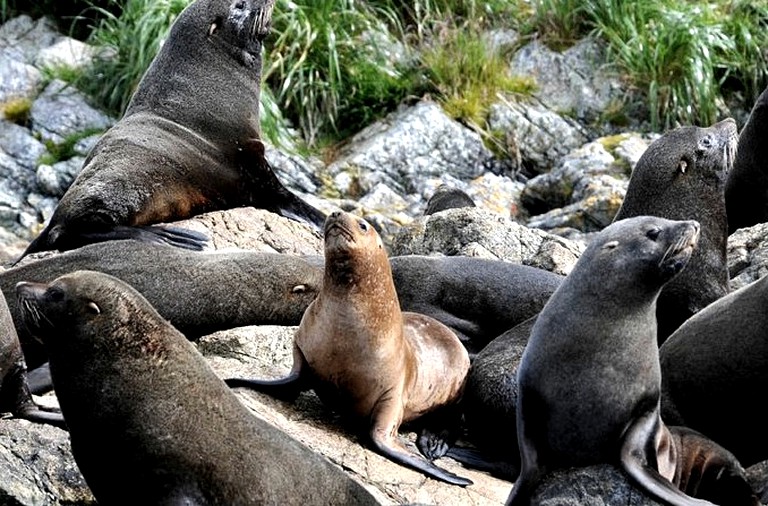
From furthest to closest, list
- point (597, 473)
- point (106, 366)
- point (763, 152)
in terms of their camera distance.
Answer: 1. point (763, 152)
2. point (597, 473)
3. point (106, 366)

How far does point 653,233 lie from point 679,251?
0.52 ft

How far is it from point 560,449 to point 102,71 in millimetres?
8579

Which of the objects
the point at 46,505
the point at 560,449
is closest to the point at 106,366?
the point at 46,505

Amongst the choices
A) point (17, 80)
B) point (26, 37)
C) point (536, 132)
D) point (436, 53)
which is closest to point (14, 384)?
point (17, 80)

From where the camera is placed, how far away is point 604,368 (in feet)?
20.5

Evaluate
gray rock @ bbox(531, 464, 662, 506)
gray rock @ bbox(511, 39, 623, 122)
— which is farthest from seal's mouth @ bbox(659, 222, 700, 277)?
gray rock @ bbox(511, 39, 623, 122)

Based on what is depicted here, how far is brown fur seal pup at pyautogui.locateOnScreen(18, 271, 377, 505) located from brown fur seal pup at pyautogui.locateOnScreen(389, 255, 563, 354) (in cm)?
365

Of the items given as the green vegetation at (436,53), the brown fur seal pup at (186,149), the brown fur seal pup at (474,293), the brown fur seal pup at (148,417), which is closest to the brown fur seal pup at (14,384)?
the brown fur seal pup at (148,417)

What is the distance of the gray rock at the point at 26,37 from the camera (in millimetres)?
13953

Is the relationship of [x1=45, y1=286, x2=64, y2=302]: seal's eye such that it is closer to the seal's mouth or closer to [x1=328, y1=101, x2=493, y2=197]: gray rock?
the seal's mouth

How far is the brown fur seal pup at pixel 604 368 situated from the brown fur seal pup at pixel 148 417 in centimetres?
95

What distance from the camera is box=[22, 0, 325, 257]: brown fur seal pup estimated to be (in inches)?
396

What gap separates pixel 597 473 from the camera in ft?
20.0

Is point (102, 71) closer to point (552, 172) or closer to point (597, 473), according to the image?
point (552, 172)
